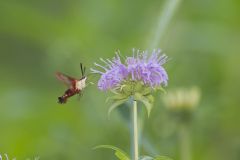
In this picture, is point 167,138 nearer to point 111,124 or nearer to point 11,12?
point 111,124

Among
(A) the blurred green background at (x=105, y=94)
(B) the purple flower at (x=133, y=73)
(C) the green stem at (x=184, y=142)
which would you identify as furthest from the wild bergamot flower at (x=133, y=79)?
(A) the blurred green background at (x=105, y=94)

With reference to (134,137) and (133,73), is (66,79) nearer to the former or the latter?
(133,73)

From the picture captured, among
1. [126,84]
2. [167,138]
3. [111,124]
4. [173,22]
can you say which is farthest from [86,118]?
[126,84]

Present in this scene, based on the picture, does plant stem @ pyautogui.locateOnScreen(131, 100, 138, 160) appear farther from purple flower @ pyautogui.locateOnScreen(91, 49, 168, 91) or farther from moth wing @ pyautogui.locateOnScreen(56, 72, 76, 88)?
moth wing @ pyautogui.locateOnScreen(56, 72, 76, 88)

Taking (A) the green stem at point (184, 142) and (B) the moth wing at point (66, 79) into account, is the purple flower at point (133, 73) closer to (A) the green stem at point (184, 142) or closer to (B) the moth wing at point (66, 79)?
(B) the moth wing at point (66, 79)

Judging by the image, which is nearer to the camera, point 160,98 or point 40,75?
point 160,98

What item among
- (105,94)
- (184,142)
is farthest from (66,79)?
(105,94)
